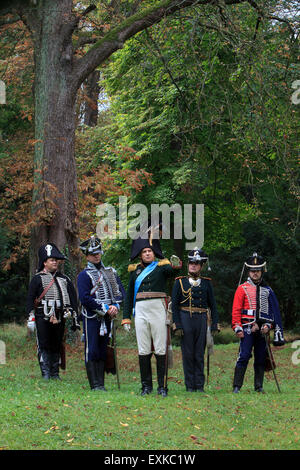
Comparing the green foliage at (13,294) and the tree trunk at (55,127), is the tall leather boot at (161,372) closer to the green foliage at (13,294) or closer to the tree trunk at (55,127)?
the tree trunk at (55,127)

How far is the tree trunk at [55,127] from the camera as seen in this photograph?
55.3ft

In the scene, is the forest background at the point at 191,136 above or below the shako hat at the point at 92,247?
above

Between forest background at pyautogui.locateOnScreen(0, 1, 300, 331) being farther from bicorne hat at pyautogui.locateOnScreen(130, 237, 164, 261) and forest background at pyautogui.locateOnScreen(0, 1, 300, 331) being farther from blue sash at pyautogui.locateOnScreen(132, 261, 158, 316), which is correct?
blue sash at pyautogui.locateOnScreen(132, 261, 158, 316)

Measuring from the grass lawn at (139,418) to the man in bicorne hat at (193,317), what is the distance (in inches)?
14.6

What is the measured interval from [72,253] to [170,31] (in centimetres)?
581

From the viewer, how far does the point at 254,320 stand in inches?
468

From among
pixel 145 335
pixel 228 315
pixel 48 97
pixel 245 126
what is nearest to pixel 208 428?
pixel 145 335

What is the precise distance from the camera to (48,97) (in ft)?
55.6

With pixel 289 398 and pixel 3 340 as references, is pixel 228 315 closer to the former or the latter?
pixel 3 340

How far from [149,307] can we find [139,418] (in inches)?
100

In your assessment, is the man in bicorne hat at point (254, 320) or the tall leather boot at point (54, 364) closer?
the man in bicorne hat at point (254, 320)

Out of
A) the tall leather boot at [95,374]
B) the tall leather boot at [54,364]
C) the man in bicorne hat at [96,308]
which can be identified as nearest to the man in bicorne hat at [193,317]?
the man in bicorne hat at [96,308]

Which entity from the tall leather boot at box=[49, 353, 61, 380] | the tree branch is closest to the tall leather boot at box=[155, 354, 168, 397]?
the tall leather boot at box=[49, 353, 61, 380]

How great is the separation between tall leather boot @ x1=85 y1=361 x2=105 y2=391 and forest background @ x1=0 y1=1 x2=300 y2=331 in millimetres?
5599
